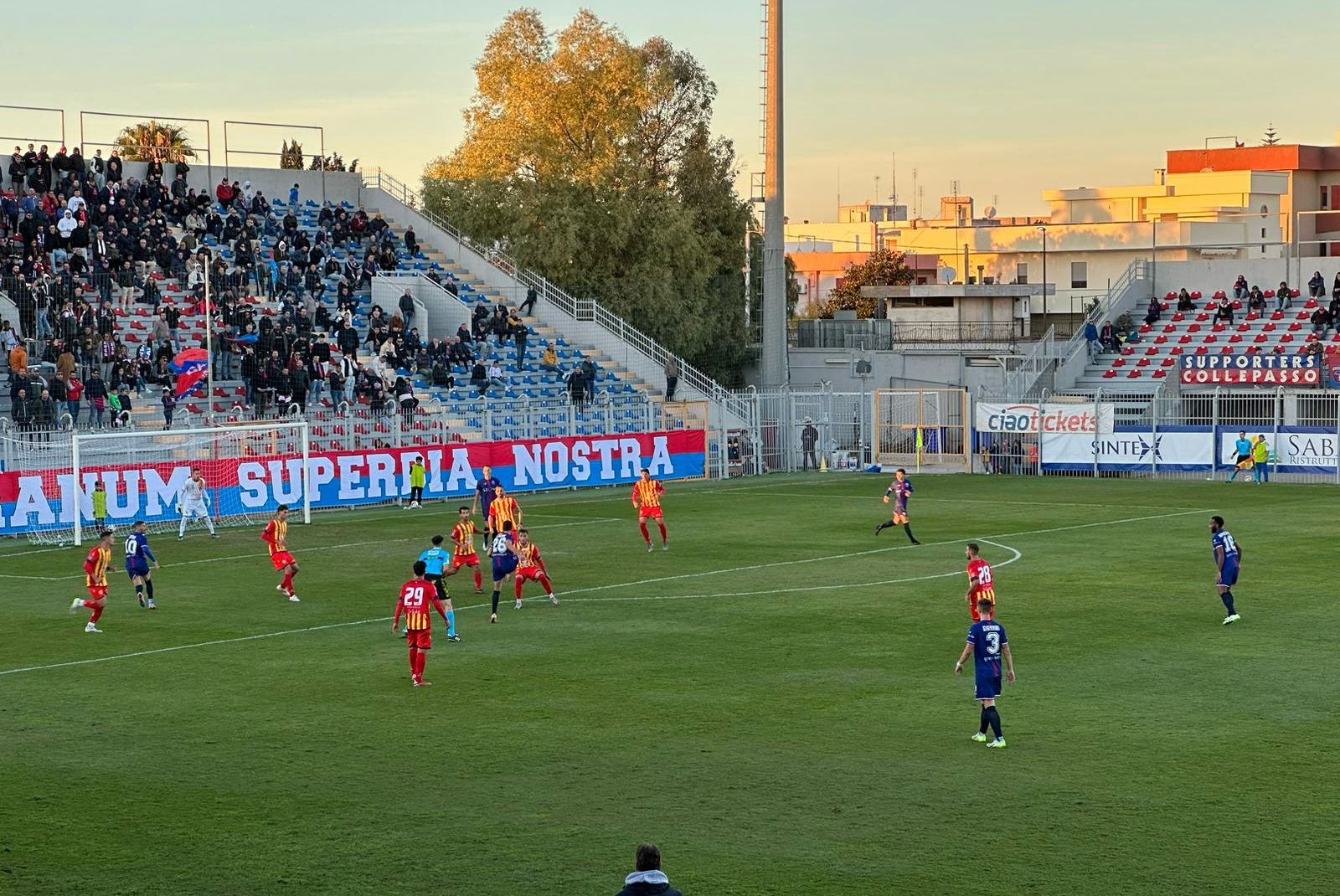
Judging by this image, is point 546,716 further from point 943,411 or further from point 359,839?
point 943,411

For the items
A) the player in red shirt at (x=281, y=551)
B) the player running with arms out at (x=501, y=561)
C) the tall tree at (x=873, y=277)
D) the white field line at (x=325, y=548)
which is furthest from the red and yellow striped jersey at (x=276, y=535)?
the tall tree at (x=873, y=277)

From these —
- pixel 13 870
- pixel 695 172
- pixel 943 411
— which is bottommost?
pixel 13 870

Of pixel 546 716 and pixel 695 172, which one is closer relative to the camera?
pixel 546 716

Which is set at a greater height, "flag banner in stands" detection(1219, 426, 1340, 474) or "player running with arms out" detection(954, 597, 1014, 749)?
"flag banner in stands" detection(1219, 426, 1340, 474)

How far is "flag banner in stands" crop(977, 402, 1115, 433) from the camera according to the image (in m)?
56.4

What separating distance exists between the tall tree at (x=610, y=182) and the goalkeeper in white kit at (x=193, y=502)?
1213 inches

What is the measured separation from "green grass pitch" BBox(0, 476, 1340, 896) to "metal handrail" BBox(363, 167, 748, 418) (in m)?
29.5

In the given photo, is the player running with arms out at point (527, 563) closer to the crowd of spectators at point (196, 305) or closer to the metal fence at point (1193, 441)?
the crowd of spectators at point (196, 305)

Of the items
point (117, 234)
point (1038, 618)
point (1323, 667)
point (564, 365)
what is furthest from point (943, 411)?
point (1323, 667)

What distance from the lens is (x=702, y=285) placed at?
7269cm

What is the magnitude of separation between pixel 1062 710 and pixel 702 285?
176 ft

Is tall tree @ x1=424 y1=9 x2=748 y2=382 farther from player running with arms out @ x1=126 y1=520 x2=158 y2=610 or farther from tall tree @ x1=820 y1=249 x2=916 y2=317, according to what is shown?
player running with arms out @ x1=126 y1=520 x2=158 y2=610

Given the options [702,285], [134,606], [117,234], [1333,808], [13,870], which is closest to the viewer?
[13,870]

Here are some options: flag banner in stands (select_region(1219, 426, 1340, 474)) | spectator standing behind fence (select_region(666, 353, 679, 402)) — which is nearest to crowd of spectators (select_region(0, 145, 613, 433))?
spectator standing behind fence (select_region(666, 353, 679, 402))
